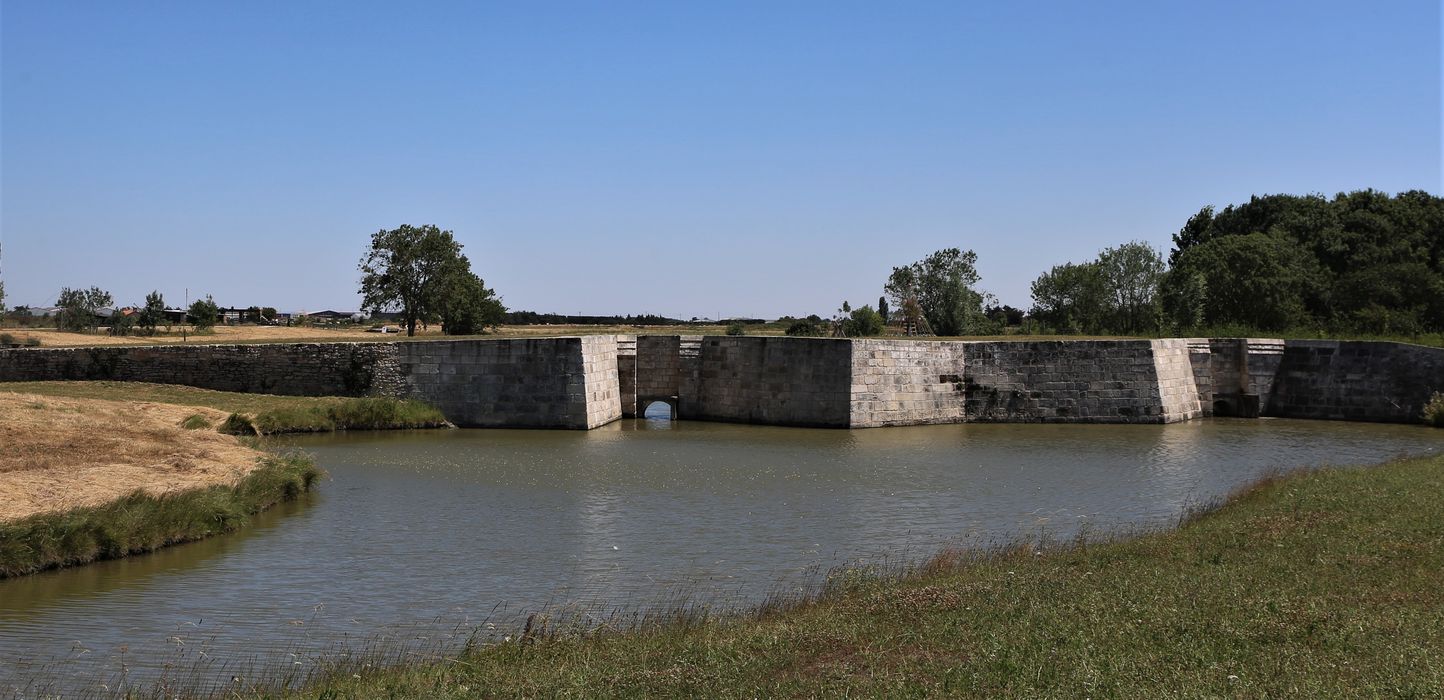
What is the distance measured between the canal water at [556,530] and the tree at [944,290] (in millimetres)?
35992

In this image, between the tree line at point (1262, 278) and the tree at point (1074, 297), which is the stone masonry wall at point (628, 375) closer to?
the tree line at point (1262, 278)

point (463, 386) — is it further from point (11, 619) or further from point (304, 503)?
point (11, 619)

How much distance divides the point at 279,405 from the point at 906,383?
1894 centimetres

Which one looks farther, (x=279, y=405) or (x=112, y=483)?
(x=279, y=405)

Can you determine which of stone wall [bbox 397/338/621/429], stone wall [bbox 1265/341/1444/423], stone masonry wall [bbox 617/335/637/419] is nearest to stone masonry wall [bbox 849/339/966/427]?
stone masonry wall [bbox 617/335/637/419]

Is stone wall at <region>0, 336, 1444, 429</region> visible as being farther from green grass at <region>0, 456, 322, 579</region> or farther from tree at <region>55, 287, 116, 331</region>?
tree at <region>55, 287, 116, 331</region>

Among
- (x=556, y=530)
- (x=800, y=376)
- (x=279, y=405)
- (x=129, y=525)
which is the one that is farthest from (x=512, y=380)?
(x=129, y=525)

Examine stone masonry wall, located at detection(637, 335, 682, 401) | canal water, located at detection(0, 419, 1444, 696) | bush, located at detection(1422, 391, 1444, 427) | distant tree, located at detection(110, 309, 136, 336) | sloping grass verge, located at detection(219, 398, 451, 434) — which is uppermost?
distant tree, located at detection(110, 309, 136, 336)

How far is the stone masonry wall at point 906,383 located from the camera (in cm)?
3612

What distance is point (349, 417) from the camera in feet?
112

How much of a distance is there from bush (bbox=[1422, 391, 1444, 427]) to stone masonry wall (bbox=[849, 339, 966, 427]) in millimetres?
14038

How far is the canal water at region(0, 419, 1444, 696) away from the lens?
12586 millimetres

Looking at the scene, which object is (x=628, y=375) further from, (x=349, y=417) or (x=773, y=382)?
(x=349, y=417)

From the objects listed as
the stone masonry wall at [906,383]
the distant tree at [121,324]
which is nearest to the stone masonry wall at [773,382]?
the stone masonry wall at [906,383]
